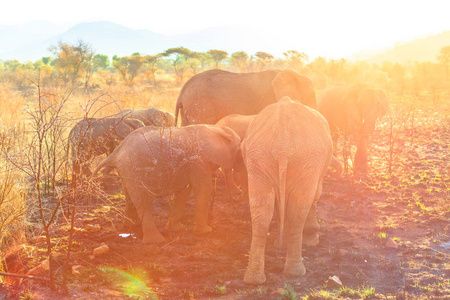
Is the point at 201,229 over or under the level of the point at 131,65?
under

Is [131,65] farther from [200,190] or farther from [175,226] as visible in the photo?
[200,190]

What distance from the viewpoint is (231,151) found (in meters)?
6.38

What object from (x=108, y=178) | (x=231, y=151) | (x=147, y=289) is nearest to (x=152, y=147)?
(x=231, y=151)

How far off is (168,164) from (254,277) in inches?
76.2

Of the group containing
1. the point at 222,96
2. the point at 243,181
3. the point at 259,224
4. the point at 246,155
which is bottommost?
the point at 243,181

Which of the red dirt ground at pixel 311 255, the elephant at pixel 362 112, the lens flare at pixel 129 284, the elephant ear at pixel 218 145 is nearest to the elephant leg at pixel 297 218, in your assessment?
the red dirt ground at pixel 311 255

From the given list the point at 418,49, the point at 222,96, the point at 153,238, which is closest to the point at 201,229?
the point at 153,238

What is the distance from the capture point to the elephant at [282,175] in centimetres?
463

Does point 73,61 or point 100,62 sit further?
point 100,62

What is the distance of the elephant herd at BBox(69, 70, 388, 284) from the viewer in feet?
15.4

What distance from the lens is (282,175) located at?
4547 mm

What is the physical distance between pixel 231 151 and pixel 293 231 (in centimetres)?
186

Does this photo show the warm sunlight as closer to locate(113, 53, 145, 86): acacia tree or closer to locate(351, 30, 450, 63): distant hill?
locate(113, 53, 145, 86): acacia tree

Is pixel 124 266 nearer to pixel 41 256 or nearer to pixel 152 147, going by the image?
pixel 41 256
